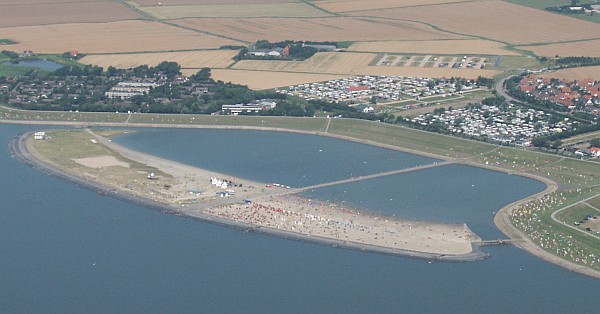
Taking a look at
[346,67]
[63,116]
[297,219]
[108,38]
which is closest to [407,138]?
[297,219]

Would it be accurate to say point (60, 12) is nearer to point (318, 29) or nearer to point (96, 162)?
point (318, 29)

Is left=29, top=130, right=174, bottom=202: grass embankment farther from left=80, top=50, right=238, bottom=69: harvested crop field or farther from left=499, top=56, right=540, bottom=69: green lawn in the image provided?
left=499, top=56, right=540, bottom=69: green lawn

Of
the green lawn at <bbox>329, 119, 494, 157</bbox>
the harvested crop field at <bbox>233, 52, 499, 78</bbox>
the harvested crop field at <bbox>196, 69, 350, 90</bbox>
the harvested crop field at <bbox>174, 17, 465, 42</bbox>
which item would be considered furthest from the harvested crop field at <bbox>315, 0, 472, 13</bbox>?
the green lawn at <bbox>329, 119, 494, 157</bbox>

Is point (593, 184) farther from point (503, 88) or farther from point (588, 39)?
point (588, 39)

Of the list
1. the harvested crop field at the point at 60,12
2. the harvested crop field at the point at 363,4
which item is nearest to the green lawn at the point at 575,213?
the harvested crop field at the point at 363,4

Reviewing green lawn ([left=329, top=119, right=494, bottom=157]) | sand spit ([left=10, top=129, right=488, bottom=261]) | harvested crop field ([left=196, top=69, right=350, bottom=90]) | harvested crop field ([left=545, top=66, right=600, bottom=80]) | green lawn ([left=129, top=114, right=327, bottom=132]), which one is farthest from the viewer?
harvested crop field ([left=545, top=66, right=600, bottom=80])

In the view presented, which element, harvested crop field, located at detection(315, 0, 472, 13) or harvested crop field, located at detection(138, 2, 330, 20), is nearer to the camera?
harvested crop field, located at detection(138, 2, 330, 20)
